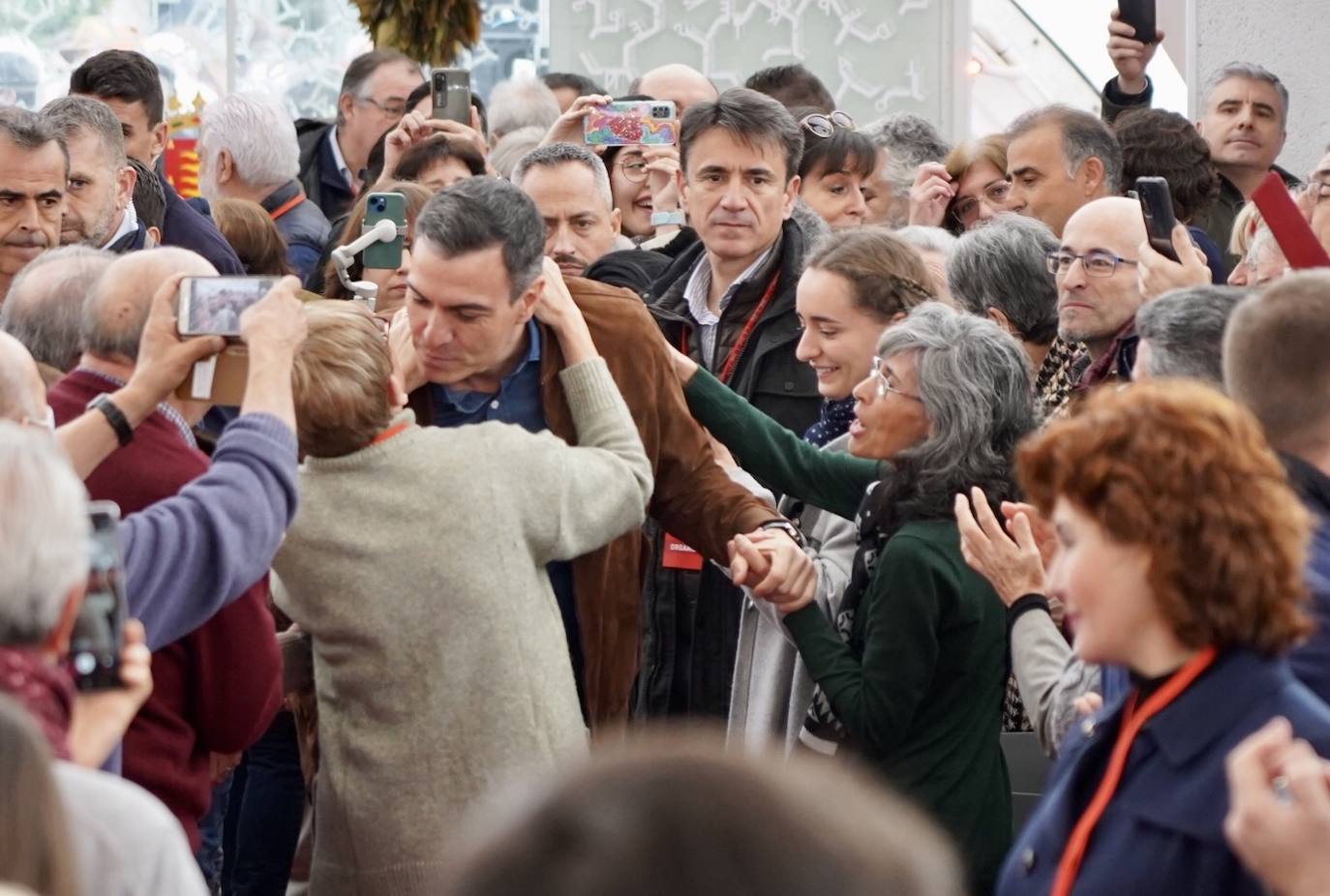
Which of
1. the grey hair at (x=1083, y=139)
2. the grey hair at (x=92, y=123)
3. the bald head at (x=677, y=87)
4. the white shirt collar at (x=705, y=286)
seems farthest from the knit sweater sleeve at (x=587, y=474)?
the bald head at (x=677, y=87)

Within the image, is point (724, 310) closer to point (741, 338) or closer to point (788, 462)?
point (741, 338)

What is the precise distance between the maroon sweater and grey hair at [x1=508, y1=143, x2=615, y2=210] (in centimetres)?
259

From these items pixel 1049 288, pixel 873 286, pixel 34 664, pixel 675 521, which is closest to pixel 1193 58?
pixel 1049 288

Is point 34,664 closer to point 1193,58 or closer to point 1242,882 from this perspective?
point 1242,882

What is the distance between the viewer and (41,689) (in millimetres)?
2064

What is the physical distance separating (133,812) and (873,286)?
2751mm

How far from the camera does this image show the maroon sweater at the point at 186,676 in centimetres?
330

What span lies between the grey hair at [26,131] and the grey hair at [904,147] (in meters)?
2.88

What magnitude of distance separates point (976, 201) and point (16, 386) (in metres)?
4.30

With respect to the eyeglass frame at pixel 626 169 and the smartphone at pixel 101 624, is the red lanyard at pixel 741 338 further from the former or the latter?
the smartphone at pixel 101 624

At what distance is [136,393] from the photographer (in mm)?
3291

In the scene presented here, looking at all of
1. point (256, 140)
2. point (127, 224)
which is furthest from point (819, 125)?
point (127, 224)

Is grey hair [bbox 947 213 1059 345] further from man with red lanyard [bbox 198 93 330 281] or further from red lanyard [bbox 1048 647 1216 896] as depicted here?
man with red lanyard [bbox 198 93 330 281]

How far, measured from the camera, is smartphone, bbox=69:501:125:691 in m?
2.30
